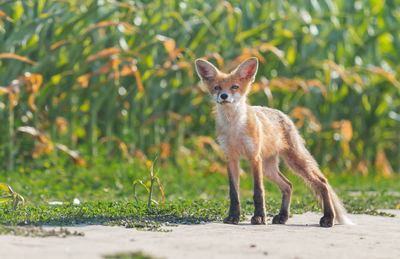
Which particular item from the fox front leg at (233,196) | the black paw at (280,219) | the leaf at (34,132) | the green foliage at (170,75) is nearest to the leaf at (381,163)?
the green foliage at (170,75)

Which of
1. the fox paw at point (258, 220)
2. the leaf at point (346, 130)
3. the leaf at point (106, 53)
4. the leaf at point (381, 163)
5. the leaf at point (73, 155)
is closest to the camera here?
the fox paw at point (258, 220)

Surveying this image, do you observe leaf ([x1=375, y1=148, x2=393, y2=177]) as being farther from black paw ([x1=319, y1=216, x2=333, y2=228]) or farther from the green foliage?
black paw ([x1=319, y1=216, x2=333, y2=228])

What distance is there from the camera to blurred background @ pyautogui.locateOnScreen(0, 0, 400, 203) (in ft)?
26.6

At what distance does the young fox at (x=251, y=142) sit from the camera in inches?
212

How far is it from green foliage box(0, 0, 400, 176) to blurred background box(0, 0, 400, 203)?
0.07 ft

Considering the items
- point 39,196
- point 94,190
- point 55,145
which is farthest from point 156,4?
point 39,196

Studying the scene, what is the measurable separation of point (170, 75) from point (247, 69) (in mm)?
4147

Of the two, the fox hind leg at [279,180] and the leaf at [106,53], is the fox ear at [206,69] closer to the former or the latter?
the fox hind leg at [279,180]

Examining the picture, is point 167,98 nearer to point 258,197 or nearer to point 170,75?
point 170,75

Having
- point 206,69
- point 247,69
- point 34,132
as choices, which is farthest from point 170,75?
point 247,69

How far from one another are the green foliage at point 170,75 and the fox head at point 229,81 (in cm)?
260

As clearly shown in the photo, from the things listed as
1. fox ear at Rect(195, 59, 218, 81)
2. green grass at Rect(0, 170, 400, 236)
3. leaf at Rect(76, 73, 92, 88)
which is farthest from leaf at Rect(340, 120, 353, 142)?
fox ear at Rect(195, 59, 218, 81)

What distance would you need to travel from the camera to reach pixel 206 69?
5629mm

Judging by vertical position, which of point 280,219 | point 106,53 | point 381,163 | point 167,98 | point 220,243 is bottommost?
point 381,163
